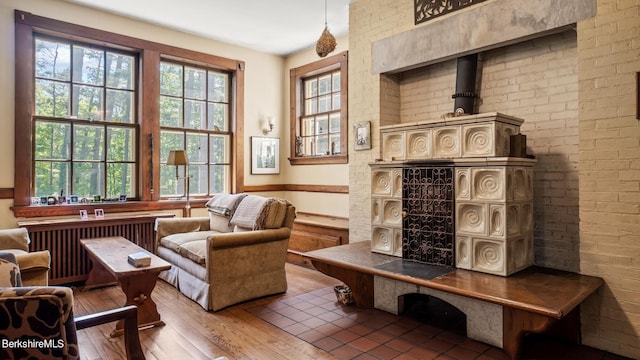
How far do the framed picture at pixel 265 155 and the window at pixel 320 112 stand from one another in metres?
0.28

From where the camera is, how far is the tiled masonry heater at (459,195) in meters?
2.91

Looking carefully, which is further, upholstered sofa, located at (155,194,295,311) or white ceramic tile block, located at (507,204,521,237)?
upholstered sofa, located at (155,194,295,311)

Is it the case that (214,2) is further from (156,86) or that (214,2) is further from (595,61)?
(595,61)

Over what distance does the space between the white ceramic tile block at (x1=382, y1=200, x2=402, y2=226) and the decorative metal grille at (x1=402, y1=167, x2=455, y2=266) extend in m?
0.08

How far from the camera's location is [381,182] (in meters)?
3.67

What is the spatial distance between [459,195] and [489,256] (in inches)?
20.4

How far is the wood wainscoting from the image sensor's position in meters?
4.68

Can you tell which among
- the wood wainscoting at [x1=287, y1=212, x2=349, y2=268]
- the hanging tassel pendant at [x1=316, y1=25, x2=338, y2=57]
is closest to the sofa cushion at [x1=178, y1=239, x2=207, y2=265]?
the wood wainscoting at [x1=287, y1=212, x2=349, y2=268]

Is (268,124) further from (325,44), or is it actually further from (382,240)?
(382,240)

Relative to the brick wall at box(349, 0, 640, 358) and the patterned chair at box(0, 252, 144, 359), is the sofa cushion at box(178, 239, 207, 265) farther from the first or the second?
the patterned chair at box(0, 252, 144, 359)

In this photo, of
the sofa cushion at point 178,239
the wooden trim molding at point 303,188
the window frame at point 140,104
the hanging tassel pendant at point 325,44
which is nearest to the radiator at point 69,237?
the window frame at point 140,104

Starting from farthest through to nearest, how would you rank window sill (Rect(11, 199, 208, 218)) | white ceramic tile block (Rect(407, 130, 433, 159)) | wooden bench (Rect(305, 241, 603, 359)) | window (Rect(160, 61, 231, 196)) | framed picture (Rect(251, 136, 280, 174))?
1. framed picture (Rect(251, 136, 280, 174))
2. window (Rect(160, 61, 231, 196))
3. window sill (Rect(11, 199, 208, 218))
4. white ceramic tile block (Rect(407, 130, 433, 159))
5. wooden bench (Rect(305, 241, 603, 359))

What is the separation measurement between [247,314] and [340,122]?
300 centimetres

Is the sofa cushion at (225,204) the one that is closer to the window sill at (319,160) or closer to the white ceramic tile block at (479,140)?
the window sill at (319,160)
